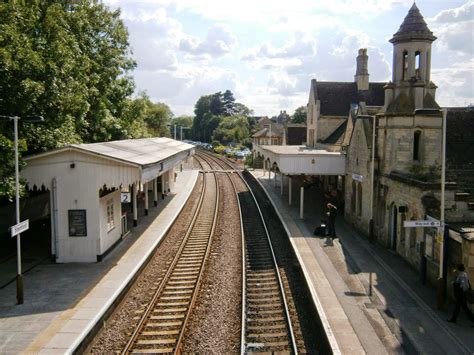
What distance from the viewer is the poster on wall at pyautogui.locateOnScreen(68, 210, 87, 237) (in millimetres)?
16261

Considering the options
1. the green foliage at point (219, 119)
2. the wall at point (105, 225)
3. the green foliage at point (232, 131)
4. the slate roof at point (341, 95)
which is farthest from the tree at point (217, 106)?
the wall at point (105, 225)

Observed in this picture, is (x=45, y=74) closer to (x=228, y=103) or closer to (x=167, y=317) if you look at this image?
(x=167, y=317)

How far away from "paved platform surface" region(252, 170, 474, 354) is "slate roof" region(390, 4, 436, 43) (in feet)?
28.8

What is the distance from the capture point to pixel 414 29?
65.6ft

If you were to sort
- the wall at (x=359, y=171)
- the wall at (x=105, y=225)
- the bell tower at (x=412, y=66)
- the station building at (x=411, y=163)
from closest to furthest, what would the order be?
the station building at (x=411, y=163), the wall at (x=105, y=225), the bell tower at (x=412, y=66), the wall at (x=359, y=171)

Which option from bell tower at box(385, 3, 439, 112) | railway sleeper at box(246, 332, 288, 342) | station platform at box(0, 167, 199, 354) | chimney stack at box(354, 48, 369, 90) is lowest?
railway sleeper at box(246, 332, 288, 342)

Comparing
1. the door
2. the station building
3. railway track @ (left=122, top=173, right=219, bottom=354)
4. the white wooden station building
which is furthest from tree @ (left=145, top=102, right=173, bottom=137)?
the white wooden station building

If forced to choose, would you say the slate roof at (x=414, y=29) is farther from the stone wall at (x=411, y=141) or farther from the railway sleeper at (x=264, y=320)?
the railway sleeper at (x=264, y=320)

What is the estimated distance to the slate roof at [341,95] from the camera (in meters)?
43.0

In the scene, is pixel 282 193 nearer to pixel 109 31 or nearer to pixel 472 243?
pixel 109 31

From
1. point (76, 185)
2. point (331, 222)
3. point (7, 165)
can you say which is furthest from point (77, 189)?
point (331, 222)

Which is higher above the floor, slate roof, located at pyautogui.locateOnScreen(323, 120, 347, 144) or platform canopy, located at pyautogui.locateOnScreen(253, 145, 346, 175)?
slate roof, located at pyautogui.locateOnScreen(323, 120, 347, 144)

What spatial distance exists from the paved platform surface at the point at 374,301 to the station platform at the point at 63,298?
19.1 ft

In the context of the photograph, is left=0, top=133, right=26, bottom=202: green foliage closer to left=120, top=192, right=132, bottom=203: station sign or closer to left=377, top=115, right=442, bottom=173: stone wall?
left=120, top=192, right=132, bottom=203: station sign
